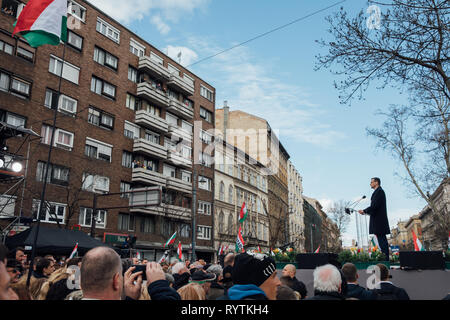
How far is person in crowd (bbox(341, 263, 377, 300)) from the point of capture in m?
5.00

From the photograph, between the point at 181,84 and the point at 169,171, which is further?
the point at 181,84

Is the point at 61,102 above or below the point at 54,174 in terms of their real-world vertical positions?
above

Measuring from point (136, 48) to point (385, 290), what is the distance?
33938 mm

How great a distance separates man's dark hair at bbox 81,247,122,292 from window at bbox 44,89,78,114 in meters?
25.3

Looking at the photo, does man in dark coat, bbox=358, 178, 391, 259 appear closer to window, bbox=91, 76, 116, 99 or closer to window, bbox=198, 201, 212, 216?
window, bbox=91, 76, 116, 99

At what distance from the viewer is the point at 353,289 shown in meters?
5.13

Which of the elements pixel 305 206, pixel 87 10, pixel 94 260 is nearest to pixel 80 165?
pixel 87 10

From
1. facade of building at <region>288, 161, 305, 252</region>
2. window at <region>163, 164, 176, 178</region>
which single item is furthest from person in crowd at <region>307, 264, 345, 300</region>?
facade of building at <region>288, 161, 305, 252</region>

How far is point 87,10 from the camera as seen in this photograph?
30094 millimetres

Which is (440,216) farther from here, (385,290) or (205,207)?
(385,290)

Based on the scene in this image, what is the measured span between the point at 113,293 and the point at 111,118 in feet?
99.3

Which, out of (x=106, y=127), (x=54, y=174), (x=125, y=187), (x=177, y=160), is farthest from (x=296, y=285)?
(x=177, y=160)

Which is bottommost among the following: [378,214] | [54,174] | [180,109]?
[378,214]

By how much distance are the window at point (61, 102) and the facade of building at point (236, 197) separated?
20706mm
